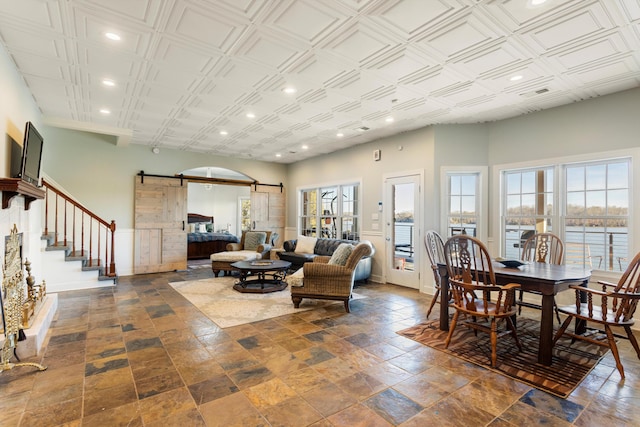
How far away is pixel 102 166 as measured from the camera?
6.49 meters

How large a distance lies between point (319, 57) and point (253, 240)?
5.09 m

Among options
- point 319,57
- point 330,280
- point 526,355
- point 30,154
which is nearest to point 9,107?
point 30,154

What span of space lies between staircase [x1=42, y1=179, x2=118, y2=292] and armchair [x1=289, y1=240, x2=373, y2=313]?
12.6ft

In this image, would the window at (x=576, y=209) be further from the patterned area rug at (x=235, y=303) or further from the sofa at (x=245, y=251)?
the sofa at (x=245, y=251)

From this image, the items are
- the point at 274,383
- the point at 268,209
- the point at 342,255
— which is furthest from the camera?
the point at 268,209

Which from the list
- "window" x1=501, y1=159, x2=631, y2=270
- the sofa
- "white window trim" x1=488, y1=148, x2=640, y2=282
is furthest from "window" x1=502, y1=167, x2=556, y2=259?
the sofa

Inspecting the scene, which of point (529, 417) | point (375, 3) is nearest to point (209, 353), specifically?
point (529, 417)

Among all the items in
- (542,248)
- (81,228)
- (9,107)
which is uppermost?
(9,107)

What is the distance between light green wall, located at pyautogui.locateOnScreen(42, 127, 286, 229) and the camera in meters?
6.04

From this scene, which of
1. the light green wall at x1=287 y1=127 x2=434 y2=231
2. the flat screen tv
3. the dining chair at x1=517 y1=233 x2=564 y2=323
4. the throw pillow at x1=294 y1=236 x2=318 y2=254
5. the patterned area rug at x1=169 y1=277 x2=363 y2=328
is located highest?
the light green wall at x1=287 y1=127 x2=434 y2=231

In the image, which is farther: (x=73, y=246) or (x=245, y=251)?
(x=245, y=251)

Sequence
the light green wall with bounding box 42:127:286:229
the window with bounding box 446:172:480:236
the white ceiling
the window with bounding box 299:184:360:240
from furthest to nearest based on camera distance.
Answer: the window with bounding box 299:184:360:240 < the light green wall with bounding box 42:127:286:229 < the window with bounding box 446:172:480:236 < the white ceiling

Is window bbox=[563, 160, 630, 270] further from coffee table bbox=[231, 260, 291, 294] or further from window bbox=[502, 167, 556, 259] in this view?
coffee table bbox=[231, 260, 291, 294]

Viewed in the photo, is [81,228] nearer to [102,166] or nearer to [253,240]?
[102,166]
